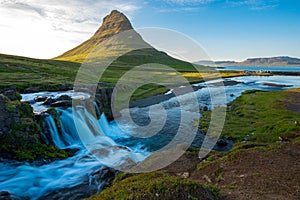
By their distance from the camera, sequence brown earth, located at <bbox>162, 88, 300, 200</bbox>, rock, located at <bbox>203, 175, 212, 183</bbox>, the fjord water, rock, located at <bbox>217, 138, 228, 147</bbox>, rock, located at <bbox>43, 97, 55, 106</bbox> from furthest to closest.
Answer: rock, located at <bbox>43, 97, 55, 106</bbox> < rock, located at <bbox>217, 138, 228, 147</bbox> < the fjord water < rock, located at <bbox>203, 175, 212, 183</bbox> < brown earth, located at <bbox>162, 88, 300, 200</bbox>

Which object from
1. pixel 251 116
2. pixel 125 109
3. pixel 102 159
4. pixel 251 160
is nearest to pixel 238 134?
pixel 251 116

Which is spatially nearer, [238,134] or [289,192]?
[289,192]

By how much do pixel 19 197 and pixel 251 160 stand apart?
1512 centimetres

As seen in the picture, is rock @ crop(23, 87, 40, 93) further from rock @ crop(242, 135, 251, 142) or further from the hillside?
rock @ crop(242, 135, 251, 142)

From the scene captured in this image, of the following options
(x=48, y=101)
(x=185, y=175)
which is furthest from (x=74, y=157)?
(x=48, y=101)

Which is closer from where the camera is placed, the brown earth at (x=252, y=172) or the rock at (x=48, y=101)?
the brown earth at (x=252, y=172)

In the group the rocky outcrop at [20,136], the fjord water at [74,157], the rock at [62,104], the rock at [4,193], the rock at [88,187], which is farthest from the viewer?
the rock at [62,104]

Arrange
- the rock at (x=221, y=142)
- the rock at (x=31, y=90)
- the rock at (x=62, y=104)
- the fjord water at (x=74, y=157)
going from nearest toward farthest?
the fjord water at (x=74, y=157) < the rock at (x=221, y=142) < the rock at (x=62, y=104) < the rock at (x=31, y=90)

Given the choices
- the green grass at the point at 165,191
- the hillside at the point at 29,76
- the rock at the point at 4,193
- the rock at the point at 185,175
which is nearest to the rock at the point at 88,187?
the rock at the point at 4,193

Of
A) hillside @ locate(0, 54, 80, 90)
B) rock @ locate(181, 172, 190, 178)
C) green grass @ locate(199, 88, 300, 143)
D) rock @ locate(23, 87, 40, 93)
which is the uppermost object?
hillside @ locate(0, 54, 80, 90)

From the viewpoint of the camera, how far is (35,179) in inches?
705

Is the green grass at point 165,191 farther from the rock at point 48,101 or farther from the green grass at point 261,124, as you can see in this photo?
the rock at point 48,101

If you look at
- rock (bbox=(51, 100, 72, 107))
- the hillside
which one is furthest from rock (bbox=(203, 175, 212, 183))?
the hillside

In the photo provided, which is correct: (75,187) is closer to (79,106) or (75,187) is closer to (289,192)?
(289,192)
